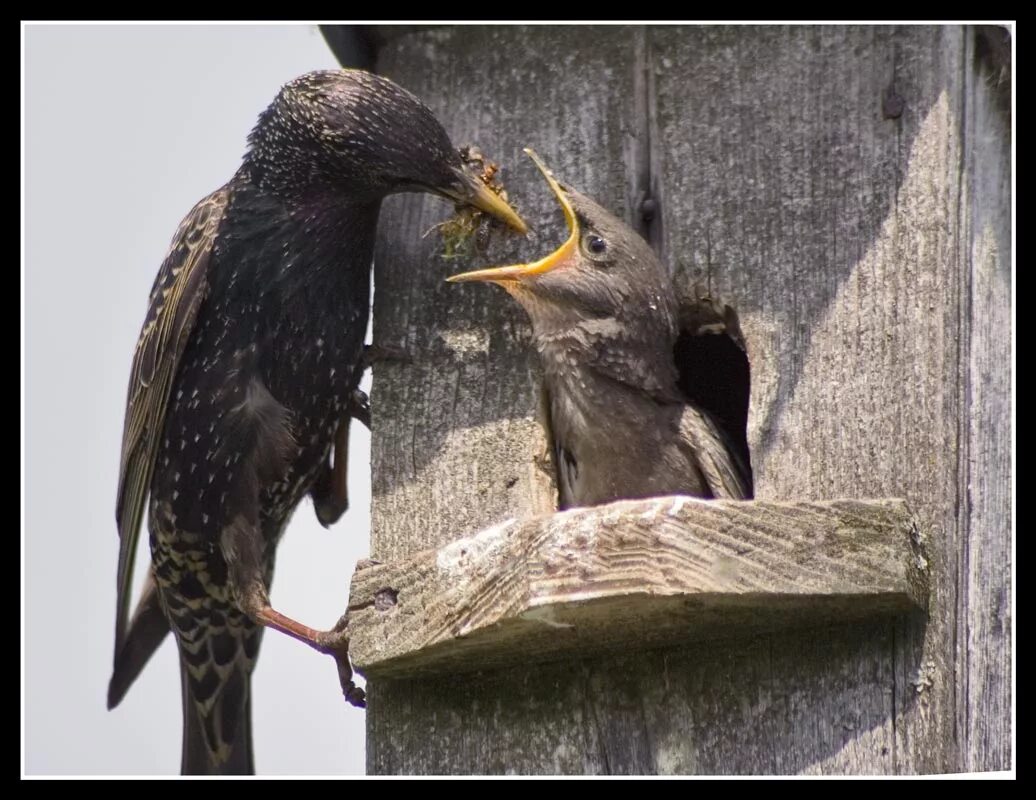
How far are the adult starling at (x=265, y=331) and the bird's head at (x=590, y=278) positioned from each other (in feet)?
0.98

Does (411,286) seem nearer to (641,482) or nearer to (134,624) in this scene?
(641,482)

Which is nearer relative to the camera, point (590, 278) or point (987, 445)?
point (987, 445)

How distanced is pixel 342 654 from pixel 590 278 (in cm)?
109

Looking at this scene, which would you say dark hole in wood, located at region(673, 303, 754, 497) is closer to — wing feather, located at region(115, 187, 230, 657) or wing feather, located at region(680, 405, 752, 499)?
wing feather, located at region(680, 405, 752, 499)

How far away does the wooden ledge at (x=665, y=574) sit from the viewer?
117 inches

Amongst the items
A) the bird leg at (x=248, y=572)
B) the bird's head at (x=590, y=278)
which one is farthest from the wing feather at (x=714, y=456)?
the bird leg at (x=248, y=572)

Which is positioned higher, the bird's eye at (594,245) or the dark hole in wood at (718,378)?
the bird's eye at (594,245)

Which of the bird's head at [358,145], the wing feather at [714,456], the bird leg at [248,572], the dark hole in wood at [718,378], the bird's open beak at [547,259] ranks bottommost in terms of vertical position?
the bird leg at [248,572]

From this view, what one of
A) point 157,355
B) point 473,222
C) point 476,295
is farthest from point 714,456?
point 157,355

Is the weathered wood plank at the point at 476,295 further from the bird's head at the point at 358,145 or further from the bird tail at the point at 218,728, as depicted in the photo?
the bird tail at the point at 218,728

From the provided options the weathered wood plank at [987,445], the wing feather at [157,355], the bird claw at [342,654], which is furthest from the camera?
the wing feather at [157,355]

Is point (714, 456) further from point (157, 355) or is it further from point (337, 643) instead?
point (157, 355)

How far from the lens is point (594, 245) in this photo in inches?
153

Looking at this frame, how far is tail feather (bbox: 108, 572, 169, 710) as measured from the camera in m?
4.66
